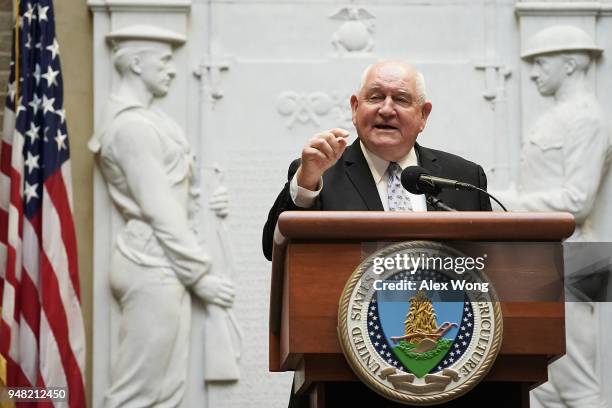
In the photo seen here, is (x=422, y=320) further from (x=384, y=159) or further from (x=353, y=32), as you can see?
(x=353, y=32)

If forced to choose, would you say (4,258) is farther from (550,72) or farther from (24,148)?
(550,72)

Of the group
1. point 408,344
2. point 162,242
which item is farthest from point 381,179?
point 162,242

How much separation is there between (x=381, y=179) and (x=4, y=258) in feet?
11.4

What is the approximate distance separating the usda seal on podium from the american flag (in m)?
4.01

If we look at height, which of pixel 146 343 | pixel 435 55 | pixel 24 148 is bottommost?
pixel 146 343

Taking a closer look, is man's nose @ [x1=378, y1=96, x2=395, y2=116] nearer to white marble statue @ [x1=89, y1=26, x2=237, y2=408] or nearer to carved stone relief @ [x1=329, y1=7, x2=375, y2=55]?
white marble statue @ [x1=89, y1=26, x2=237, y2=408]

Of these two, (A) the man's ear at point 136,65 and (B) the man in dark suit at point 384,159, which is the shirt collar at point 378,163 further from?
(A) the man's ear at point 136,65

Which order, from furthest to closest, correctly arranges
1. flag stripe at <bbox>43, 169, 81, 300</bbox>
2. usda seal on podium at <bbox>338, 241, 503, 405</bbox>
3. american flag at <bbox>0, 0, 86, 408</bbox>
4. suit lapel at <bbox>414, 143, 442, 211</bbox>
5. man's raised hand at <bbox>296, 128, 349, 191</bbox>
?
flag stripe at <bbox>43, 169, 81, 300</bbox>, american flag at <bbox>0, 0, 86, 408</bbox>, suit lapel at <bbox>414, 143, 442, 211</bbox>, man's raised hand at <bbox>296, 128, 349, 191</bbox>, usda seal on podium at <bbox>338, 241, 503, 405</bbox>

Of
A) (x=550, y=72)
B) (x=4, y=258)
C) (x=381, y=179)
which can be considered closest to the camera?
(x=381, y=179)

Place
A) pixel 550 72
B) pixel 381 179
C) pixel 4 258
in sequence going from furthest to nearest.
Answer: pixel 550 72, pixel 4 258, pixel 381 179

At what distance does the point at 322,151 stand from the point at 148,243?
155 inches

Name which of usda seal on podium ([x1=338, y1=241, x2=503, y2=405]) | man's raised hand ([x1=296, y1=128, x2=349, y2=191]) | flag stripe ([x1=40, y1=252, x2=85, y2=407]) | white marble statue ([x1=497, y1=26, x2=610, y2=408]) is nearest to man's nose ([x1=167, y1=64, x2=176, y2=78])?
flag stripe ([x1=40, y1=252, x2=85, y2=407])

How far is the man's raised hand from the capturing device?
3.31 meters

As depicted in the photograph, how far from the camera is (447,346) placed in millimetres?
3055
